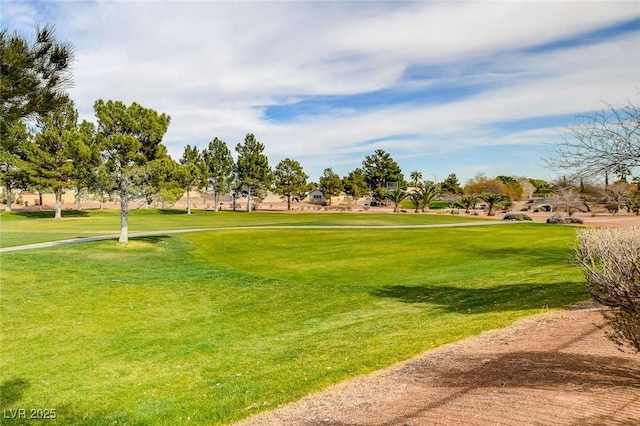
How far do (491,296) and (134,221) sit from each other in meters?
49.6

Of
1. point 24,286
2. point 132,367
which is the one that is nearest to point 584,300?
point 132,367

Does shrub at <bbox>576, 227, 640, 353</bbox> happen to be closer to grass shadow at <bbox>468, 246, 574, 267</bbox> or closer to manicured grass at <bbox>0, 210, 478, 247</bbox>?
grass shadow at <bbox>468, 246, 574, 267</bbox>

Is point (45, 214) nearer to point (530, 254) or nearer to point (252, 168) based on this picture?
point (252, 168)

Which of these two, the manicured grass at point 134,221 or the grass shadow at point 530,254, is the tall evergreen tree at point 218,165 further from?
the grass shadow at point 530,254

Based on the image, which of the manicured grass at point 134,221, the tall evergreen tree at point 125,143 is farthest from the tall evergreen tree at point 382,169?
the tall evergreen tree at point 125,143

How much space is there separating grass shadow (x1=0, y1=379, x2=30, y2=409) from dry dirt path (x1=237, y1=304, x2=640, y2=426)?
531cm

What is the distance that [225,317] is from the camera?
1531 cm

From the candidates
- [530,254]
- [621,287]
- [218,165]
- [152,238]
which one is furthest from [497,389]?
[218,165]

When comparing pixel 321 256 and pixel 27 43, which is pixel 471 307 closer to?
pixel 27 43

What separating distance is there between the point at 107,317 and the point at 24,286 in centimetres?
541

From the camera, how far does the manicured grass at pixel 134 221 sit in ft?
122

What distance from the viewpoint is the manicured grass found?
3712cm

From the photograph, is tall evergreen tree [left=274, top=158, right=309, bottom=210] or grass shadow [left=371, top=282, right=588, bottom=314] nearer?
grass shadow [left=371, top=282, right=588, bottom=314]

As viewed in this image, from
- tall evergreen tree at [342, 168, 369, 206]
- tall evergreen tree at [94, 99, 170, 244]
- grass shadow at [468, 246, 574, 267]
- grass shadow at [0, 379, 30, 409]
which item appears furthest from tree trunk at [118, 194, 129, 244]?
tall evergreen tree at [342, 168, 369, 206]
